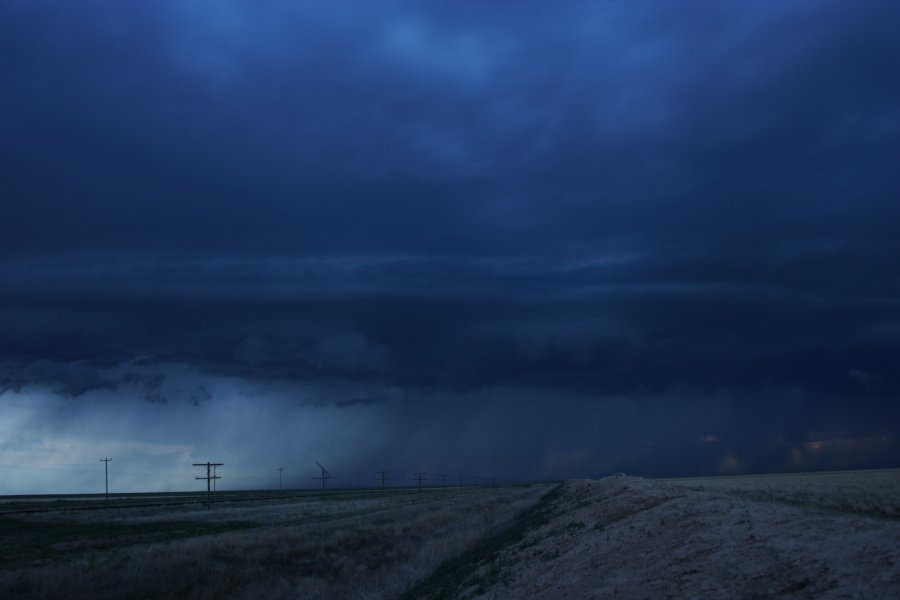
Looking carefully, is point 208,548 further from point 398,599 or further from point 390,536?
point 398,599

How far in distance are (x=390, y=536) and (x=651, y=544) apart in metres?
28.9

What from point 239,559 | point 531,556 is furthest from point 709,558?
point 239,559

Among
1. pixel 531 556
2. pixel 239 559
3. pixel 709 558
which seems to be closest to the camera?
pixel 709 558

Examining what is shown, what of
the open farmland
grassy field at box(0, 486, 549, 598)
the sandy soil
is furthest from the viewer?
grassy field at box(0, 486, 549, 598)

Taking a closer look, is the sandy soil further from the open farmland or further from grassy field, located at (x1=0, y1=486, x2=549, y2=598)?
grassy field, located at (x1=0, y1=486, x2=549, y2=598)

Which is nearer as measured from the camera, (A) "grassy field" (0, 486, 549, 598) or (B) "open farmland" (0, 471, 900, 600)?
(B) "open farmland" (0, 471, 900, 600)

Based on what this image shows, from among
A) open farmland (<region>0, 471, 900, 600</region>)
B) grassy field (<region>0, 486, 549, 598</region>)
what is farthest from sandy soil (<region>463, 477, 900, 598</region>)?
grassy field (<region>0, 486, 549, 598</region>)

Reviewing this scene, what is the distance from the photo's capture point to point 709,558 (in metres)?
13.5

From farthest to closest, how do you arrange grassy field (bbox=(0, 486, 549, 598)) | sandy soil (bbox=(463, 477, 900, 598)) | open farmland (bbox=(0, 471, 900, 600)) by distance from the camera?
1. grassy field (bbox=(0, 486, 549, 598))
2. open farmland (bbox=(0, 471, 900, 600))
3. sandy soil (bbox=(463, 477, 900, 598))

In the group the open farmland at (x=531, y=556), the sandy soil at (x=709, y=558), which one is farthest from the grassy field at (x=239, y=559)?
the sandy soil at (x=709, y=558)

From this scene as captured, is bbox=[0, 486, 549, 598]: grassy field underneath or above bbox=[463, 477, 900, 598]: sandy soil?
underneath

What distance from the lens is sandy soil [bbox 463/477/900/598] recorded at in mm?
10391

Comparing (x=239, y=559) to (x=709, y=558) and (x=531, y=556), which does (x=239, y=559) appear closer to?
(x=531, y=556)

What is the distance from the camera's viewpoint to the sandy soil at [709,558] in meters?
10.4
